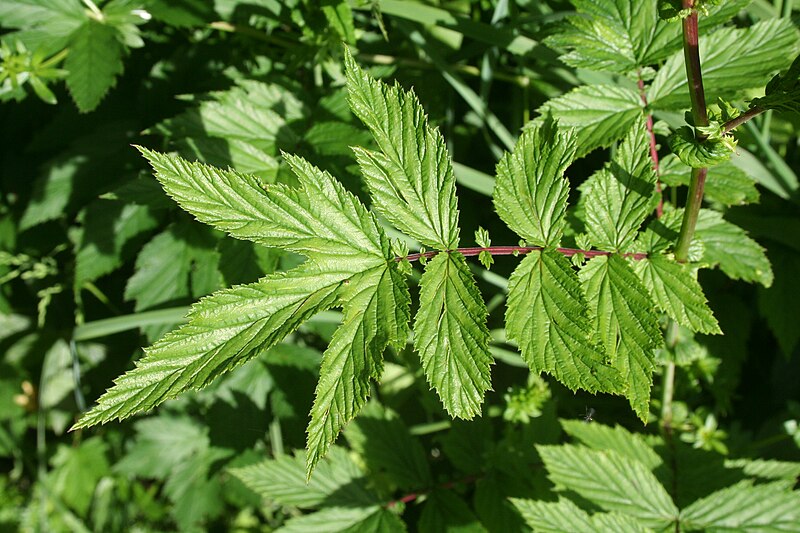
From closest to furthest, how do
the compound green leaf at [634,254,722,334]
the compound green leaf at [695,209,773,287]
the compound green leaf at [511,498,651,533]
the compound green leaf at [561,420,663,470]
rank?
the compound green leaf at [634,254,722,334]
the compound green leaf at [511,498,651,533]
the compound green leaf at [695,209,773,287]
the compound green leaf at [561,420,663,470]

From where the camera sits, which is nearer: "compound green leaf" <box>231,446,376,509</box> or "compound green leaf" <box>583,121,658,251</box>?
"compound green leaf" <box>583,121,658,251</box>

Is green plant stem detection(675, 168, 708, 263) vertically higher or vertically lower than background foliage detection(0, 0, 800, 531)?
higher

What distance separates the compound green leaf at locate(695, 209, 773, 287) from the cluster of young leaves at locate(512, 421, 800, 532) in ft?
1.56

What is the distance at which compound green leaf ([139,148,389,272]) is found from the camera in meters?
1.14

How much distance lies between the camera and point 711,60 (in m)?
1.50

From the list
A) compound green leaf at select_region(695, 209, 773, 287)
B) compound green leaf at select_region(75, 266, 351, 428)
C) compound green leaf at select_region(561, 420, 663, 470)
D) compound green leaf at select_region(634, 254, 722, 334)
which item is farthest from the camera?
compound green leaf at select_region(561, 420, 663, 470)

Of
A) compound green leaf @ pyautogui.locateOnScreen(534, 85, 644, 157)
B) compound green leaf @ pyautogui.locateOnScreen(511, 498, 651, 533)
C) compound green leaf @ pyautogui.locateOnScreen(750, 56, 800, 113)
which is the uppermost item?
compound green leaf @ pyautogui.locateOnScreen(750, 56, 800, 113)

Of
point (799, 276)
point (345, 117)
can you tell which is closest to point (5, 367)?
point (345, 117)

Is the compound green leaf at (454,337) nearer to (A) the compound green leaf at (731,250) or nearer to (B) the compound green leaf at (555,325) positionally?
(B) the compound green leaf at (555,325)

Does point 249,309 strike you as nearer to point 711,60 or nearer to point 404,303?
point 404,303

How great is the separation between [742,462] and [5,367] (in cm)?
291

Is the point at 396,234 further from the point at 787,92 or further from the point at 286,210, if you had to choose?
the point at 787,92

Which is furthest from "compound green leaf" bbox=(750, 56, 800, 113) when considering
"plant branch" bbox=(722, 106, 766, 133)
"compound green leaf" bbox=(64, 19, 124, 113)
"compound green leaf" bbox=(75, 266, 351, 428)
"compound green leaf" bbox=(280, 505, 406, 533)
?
"compound green leaf" bbox=(64, 19, 124, 113)

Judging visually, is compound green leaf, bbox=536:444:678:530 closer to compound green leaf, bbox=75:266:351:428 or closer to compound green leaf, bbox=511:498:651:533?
compound green leaf, bbox=511:498:651:533
